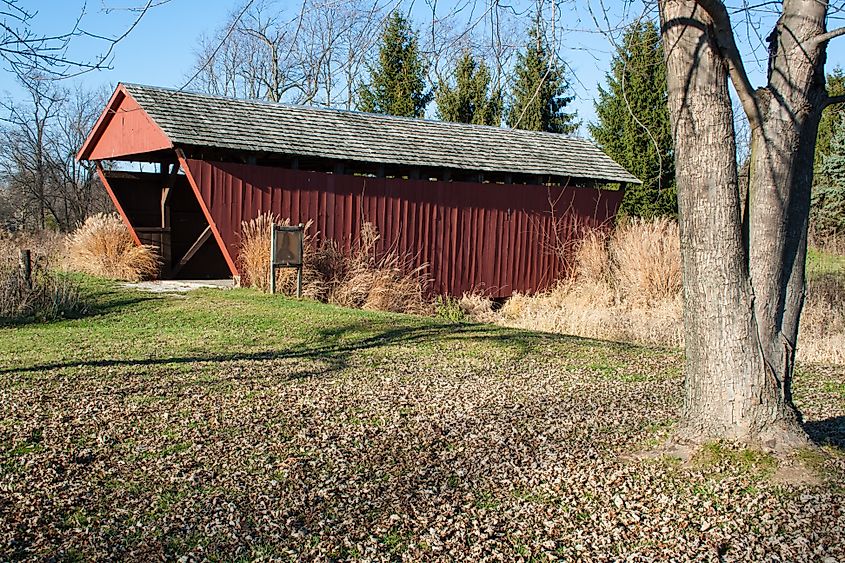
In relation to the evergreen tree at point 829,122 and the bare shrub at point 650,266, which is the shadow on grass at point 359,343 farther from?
the evergreen tree at point 829,122

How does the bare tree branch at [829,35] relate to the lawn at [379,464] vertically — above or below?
above

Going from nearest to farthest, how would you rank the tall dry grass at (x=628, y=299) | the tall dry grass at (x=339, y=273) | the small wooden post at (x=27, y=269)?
the small wooden post at (x=27, y=269)
the tall dry grass at (x=628, y=299)
the tall dry grass at (x=339, y=273)

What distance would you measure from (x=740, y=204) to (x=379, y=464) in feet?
7.28

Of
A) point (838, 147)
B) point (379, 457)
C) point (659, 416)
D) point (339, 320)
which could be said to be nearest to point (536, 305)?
point (339, 320)

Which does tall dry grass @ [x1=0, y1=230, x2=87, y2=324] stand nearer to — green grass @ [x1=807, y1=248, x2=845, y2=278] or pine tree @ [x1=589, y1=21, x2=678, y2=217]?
pine tree @ [x1=589, y1=21, x2=678, y2=217]

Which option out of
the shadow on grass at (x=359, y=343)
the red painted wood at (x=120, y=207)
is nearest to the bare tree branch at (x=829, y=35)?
the shadow on grass at (x=359, y=343)

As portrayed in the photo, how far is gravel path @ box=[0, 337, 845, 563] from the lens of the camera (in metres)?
3.38

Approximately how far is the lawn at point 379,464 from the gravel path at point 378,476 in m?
0.01

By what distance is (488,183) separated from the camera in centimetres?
1552

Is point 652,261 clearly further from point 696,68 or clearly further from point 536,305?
point 696,68

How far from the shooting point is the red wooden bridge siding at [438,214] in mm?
12734

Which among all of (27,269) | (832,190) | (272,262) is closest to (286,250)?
(272,262)

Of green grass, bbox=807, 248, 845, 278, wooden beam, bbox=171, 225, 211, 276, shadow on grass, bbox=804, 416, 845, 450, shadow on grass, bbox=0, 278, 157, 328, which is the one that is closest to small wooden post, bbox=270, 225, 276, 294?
shadow on grass, bbox=0, 278, 157, 328

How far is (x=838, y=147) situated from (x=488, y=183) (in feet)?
45.6
